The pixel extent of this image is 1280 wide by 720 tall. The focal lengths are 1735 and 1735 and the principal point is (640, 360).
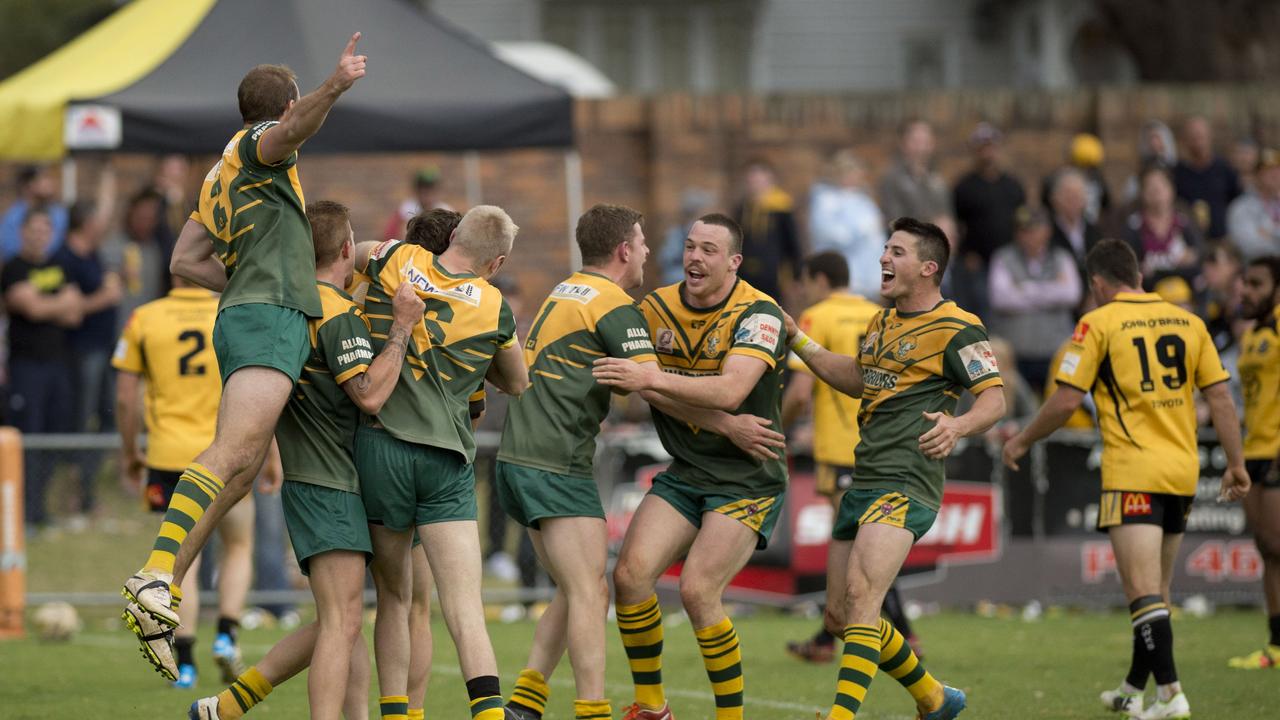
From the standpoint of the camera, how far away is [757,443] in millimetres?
7930

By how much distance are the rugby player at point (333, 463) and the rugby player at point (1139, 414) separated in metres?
3.45

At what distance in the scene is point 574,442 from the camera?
7.89 metres

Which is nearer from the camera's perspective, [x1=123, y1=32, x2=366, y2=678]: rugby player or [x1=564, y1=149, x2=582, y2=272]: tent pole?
[x1=123, y1=32, x2=366, y2=678]: rugby player

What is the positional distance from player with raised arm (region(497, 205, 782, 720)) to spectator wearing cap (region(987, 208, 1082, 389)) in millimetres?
8183

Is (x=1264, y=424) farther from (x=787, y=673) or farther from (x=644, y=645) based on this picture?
(x=644, y=645)

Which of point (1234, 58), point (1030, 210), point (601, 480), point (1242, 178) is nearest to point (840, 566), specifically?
point (601, 480)

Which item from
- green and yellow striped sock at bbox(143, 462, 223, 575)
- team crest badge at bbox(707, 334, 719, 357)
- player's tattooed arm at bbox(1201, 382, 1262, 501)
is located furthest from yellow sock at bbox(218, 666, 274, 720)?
player's tattooed arm at bbox(1201, 382, 1262, 501)

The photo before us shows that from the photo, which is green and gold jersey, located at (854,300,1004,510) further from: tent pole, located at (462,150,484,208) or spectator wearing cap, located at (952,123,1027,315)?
tent pole, located at (462,150,484,208)

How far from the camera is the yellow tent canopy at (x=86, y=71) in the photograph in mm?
13445

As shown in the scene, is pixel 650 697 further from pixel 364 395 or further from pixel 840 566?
pixel 364 395

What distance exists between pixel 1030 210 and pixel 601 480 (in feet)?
16.2

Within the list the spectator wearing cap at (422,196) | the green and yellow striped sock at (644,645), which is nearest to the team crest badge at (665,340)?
the green and yellow striped sock at (644,645)

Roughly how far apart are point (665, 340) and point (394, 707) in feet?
7.09

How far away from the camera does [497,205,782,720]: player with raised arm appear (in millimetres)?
7742
